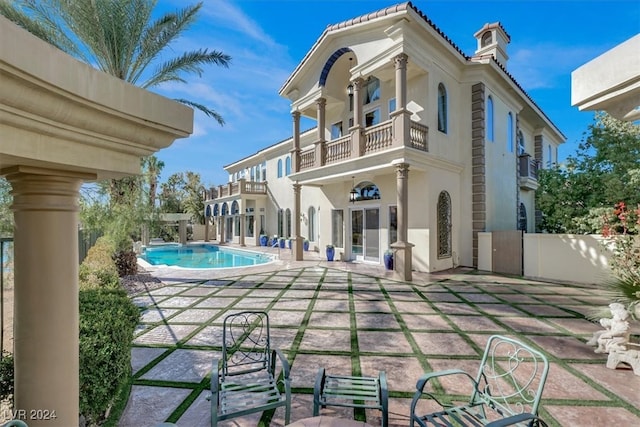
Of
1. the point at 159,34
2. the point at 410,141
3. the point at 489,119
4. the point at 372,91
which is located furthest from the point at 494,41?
the point at 159,34

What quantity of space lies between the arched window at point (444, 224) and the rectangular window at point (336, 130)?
22.0ft

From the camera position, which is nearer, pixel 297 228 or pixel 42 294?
pixel 42 294

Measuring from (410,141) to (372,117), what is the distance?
4.29 metres

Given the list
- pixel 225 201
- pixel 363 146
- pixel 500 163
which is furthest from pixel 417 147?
pixel 225 201

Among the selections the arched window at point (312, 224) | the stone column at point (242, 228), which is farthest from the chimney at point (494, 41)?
the stone column at point (242, 228)

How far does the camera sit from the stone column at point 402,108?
10516 millimetres

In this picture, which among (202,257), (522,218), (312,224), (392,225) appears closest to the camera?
(392,225)

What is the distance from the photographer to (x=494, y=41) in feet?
54.0

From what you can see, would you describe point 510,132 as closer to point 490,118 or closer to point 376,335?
point 490,118

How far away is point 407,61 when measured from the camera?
10.8m

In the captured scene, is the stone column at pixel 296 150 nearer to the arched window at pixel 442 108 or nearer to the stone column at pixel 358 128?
the stone column at pixel 358 128

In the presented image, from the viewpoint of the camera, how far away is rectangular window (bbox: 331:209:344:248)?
15914 millimetres

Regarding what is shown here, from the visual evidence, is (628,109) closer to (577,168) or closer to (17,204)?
(17,204)

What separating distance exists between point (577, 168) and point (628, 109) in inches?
529
